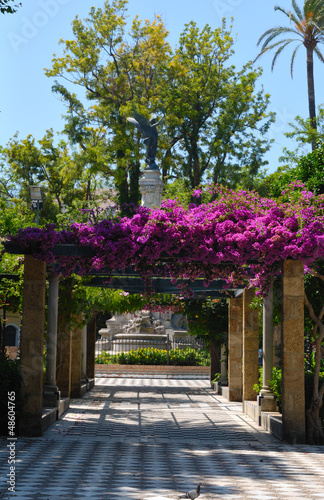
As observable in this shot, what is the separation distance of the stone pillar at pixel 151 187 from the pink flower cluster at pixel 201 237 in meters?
21.9

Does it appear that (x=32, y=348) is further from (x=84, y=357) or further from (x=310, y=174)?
(x=84, y=357)

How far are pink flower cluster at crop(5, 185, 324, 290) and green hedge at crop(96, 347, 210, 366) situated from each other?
19.1 meters

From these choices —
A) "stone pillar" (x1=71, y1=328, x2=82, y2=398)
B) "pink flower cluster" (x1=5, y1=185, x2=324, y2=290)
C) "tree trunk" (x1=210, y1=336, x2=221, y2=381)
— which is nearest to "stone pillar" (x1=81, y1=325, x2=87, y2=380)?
"stone pillar" (x1=71, y1=328, x2=82, y2=398)

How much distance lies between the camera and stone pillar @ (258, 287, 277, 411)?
12680mm

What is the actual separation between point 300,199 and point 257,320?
4571 mm

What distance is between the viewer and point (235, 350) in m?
18.0

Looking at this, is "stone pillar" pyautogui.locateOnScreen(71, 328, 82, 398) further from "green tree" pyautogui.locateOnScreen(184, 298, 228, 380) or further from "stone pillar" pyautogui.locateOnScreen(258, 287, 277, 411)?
"stone pillar" pyautogui.locateOnScreen(258, 287, 277, 411)

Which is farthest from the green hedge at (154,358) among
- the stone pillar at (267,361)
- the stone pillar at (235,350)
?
the stone pillar at (267,361)

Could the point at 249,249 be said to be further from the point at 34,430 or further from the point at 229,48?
the point at 229,48

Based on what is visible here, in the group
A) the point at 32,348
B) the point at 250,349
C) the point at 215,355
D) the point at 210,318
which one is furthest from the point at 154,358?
the point at 32,348

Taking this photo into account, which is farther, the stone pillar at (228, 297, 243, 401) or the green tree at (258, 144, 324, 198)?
the stone pillar at (228, 297, 243, 401)

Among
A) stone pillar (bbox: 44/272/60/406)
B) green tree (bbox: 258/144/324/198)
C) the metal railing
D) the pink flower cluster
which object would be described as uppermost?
green tree (bbox: 258/144/324/198)

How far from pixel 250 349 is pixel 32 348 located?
211 inches

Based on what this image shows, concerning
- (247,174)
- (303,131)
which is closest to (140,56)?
(247,174)
